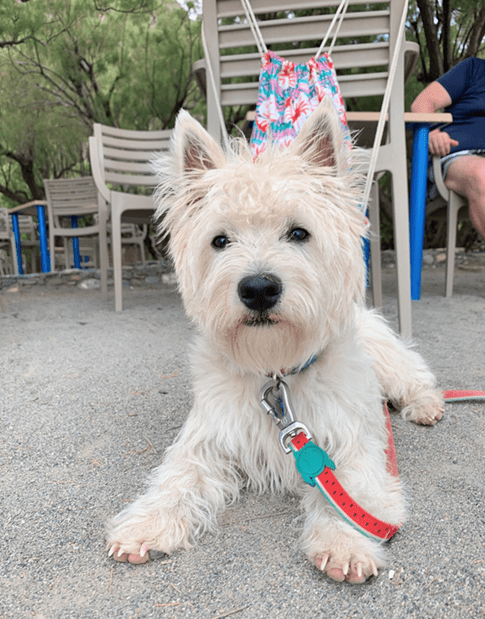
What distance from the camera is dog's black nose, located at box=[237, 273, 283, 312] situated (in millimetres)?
1386

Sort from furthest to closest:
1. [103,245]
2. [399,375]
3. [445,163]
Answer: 1. [103,245]
2. [445,163]
3. [399,375]

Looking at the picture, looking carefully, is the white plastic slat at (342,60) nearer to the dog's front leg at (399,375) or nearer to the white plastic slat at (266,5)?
the white plastic slat at (266,5)

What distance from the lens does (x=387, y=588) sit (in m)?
1.20

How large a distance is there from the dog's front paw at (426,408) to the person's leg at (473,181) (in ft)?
9.26

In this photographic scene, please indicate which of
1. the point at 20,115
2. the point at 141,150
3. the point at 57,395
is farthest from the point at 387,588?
the point at 20,115

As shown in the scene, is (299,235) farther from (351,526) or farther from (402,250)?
(402,250)

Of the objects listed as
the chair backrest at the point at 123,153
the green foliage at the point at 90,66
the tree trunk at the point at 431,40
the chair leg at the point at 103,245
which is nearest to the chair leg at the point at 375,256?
the chair backrest at the point at 123,153

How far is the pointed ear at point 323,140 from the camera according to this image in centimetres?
163

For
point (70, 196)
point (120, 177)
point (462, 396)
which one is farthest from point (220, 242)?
point (70, 196)

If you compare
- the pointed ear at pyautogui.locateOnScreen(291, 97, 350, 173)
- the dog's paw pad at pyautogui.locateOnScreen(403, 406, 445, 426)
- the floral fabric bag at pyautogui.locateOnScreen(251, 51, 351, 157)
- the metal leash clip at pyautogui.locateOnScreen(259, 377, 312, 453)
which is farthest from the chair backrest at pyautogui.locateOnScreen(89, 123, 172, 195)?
the metal leash clip at pyautogui.locateOnScreen(259, 377, 312, 453)

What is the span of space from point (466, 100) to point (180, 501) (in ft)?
16.7

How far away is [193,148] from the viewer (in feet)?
5.72

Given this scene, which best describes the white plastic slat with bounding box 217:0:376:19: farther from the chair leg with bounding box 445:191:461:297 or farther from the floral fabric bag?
the chair leg with bounding box 445:191:461:297

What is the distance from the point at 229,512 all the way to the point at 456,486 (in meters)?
0.80
